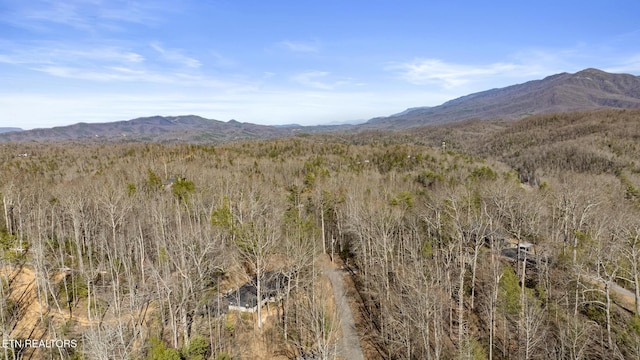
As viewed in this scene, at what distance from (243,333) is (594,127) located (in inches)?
5560

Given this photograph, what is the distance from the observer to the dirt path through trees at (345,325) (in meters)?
25.9

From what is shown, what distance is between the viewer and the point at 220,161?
8012cm

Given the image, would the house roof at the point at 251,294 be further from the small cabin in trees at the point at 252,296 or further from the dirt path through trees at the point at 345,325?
the dirt path through trees at the point at 345,325

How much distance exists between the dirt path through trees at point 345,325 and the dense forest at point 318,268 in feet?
2.53

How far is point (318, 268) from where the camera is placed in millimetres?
35281

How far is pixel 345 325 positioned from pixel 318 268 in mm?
6876

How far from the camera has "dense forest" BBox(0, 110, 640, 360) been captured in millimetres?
23766

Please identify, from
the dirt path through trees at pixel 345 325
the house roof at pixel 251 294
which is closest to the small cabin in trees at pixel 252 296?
the house roof at pixel 251 294

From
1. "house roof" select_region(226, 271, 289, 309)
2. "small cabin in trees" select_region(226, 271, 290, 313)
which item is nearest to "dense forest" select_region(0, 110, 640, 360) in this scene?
"small cabin in trees" select_region(226, 271, 290, 313)

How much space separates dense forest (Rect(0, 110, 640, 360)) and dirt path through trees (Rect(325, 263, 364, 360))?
2.53 feet

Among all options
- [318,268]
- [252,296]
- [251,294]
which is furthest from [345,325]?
[251,294]

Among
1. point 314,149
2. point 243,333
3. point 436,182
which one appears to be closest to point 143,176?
point 243,333

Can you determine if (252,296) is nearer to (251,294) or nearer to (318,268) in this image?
(251,294)

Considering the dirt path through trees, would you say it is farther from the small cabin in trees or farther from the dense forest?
the small cabin in trees
